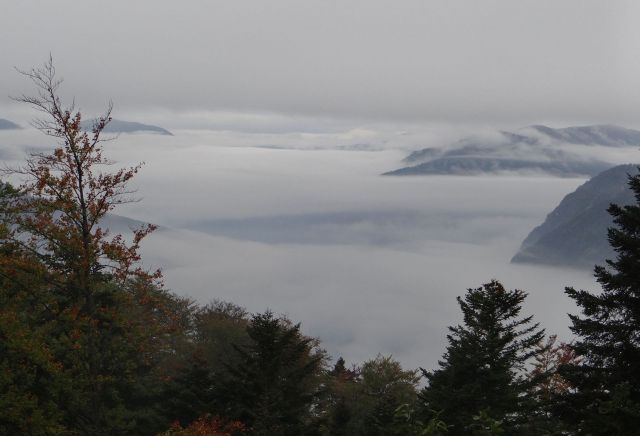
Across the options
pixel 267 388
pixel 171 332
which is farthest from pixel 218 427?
pixel 171 332

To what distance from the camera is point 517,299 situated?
2533cm

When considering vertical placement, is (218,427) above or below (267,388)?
below

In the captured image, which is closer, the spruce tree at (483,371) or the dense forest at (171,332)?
the dense forest at (171,332)

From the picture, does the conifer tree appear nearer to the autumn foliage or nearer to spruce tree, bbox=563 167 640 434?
the autumn foliage

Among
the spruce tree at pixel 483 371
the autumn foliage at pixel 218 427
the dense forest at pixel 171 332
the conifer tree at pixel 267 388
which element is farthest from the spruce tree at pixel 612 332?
the autumn foliage at pixel 218 427

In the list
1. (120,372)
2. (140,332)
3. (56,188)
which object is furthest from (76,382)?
(120,372)

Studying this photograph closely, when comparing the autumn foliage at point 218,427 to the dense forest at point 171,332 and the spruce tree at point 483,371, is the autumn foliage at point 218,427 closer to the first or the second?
the dense forest at point 171,332

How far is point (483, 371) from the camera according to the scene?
2344 cm

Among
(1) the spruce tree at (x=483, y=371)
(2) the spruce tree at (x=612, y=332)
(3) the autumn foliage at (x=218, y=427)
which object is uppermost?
(2) the spruce tree at (x=612, y=332)

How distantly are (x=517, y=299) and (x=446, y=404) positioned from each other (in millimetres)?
6274

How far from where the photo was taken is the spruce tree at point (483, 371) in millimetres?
21922

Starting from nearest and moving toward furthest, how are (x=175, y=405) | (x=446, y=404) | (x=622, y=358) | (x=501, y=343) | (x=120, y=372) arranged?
1. (x=622, y=358)
2. (x=446, y=404)
3. (x=501, y=343)
4. (x=175, y=405)
5. (x=120, y=372)

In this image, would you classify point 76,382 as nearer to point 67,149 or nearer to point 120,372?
point 67,149

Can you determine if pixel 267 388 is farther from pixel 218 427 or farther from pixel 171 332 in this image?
pixel 171 332
